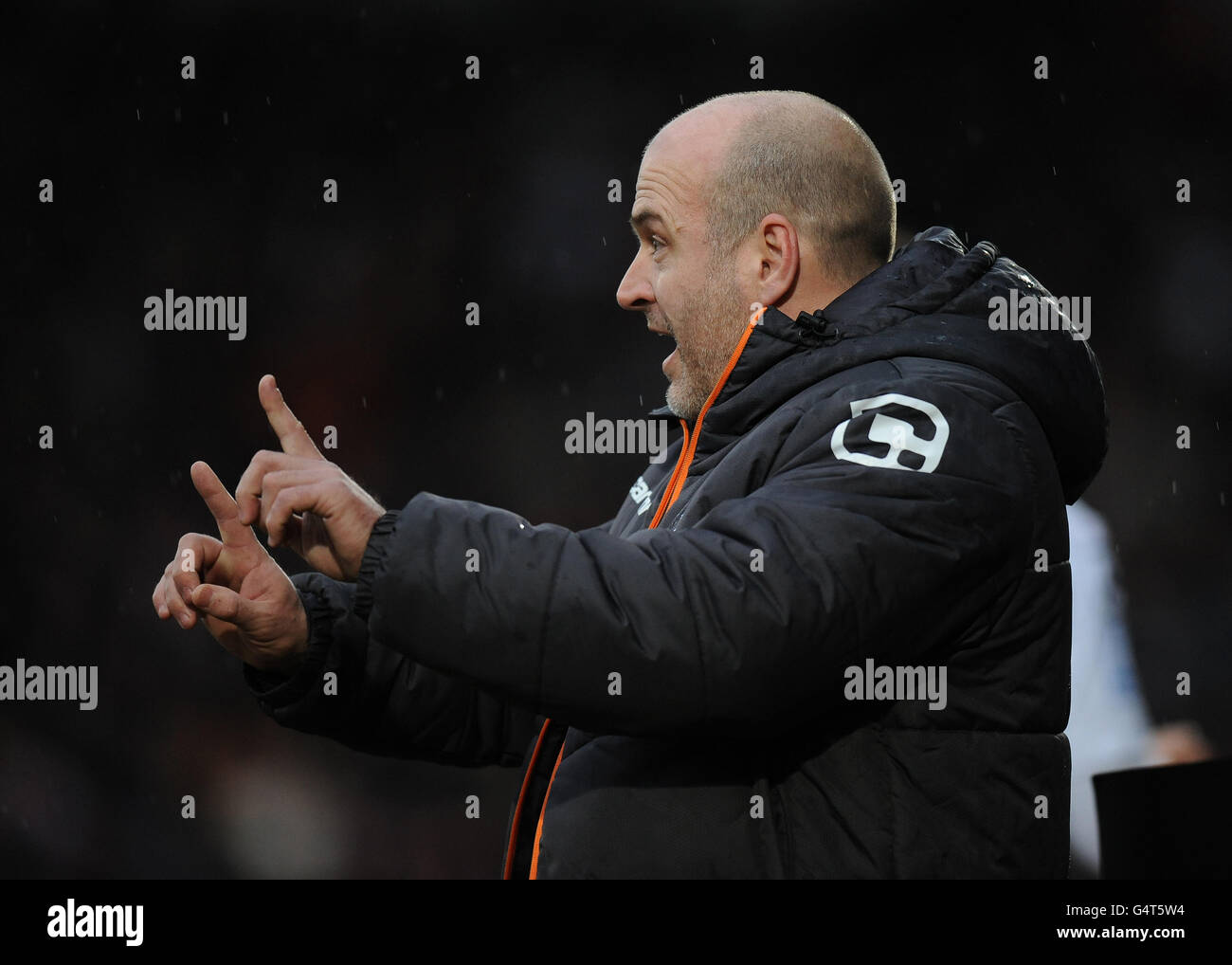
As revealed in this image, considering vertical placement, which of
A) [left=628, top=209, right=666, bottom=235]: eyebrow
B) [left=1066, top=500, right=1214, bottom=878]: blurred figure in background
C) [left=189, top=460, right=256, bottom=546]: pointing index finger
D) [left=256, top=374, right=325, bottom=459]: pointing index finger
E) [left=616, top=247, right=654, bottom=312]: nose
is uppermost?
[left=628, top=209, right=666, bottom=235]: eyebrow

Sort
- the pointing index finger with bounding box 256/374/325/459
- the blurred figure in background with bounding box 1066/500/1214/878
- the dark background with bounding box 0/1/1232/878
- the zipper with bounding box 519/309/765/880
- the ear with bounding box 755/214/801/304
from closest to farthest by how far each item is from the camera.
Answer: the pointing index finger with bounding box 256/374/325/459, the zipper with bounding box 519/309/765/880, the ear with bounding box 755/214/801/304, the blurred figure in background with bounding box 1066/500/1214/878, the dark background with bounding box 0/1/1232/878

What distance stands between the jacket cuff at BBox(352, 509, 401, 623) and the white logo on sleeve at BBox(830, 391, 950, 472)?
0.50 meters

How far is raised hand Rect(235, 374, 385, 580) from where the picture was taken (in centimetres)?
144

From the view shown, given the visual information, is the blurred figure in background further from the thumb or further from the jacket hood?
the thumb

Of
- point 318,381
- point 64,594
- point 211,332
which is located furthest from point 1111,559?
point 64,594

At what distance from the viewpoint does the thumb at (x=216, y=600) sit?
5.28 ft

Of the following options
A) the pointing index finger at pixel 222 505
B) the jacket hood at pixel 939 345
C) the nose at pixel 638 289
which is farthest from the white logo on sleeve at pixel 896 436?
the pointing index finger at pixel 222 505

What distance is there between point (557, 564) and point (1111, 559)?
9.61ft

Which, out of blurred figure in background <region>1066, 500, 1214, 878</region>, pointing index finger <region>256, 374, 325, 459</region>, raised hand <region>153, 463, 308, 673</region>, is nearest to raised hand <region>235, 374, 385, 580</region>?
→ pointing index finger <region>256, 374, 325, 459</region>

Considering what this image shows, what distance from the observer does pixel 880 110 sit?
3918 mm

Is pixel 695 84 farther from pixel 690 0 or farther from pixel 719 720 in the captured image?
pixel 719 720

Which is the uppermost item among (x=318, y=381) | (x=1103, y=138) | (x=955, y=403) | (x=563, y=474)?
(x=1103, y=138)

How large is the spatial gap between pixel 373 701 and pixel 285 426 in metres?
0.58

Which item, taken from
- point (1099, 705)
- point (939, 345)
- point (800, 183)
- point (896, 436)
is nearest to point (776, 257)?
point (800, 183)
